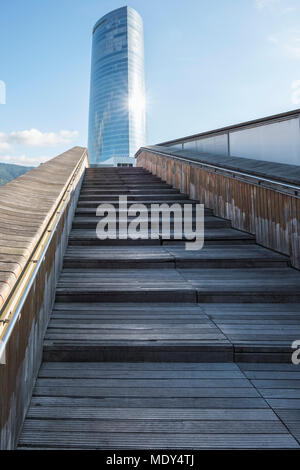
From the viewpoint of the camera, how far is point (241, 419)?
1.33 metres

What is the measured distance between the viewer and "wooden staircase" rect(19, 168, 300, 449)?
50.3 inches

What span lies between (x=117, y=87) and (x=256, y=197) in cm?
10029

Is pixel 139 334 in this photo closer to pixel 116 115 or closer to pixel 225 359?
pixel 225 359

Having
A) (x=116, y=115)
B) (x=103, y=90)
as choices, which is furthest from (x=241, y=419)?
(x=103, y=90)

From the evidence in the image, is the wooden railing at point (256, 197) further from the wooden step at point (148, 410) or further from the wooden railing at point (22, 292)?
the wooden railing at point (22, 292)

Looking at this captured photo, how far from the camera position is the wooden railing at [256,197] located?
2936 mm

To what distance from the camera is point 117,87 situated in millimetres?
90688

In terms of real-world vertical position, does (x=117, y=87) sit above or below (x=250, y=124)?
above
